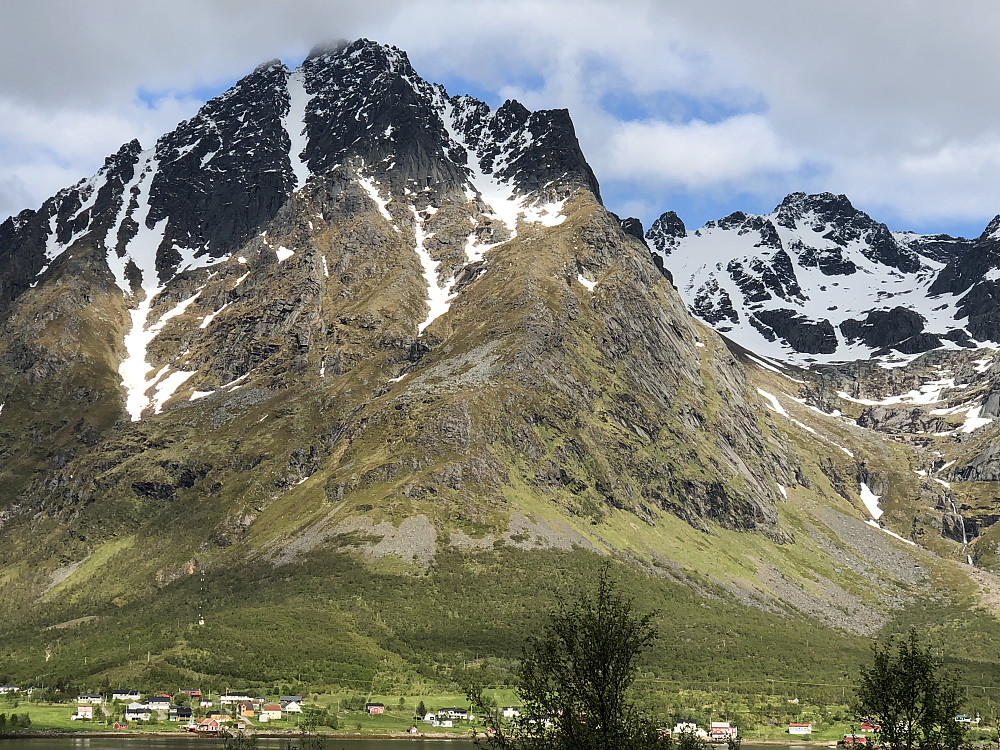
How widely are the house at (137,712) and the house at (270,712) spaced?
2006 cm

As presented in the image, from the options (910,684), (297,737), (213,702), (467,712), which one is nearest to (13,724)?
(213,702)

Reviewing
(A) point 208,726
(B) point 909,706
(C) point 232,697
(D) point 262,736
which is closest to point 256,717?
(A) point 208,726

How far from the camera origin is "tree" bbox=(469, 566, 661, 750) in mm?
57031

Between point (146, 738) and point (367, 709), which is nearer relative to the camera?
point (146, 738)

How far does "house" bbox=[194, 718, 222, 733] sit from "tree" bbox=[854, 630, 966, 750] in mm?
136052

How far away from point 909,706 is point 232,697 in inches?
6012

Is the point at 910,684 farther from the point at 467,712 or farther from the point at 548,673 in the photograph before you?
the point at 467,712

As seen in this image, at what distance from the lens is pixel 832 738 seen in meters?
190

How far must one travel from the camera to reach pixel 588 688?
58.9 m

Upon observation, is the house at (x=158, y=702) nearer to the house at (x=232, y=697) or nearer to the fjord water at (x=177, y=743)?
the house at (x=232, y=697)

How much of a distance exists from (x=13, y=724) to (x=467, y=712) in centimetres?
7571

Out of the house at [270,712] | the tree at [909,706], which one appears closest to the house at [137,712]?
the house at [270,712]

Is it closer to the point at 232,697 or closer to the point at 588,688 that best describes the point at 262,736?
the point at 232,697

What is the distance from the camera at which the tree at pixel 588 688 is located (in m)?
57.0
